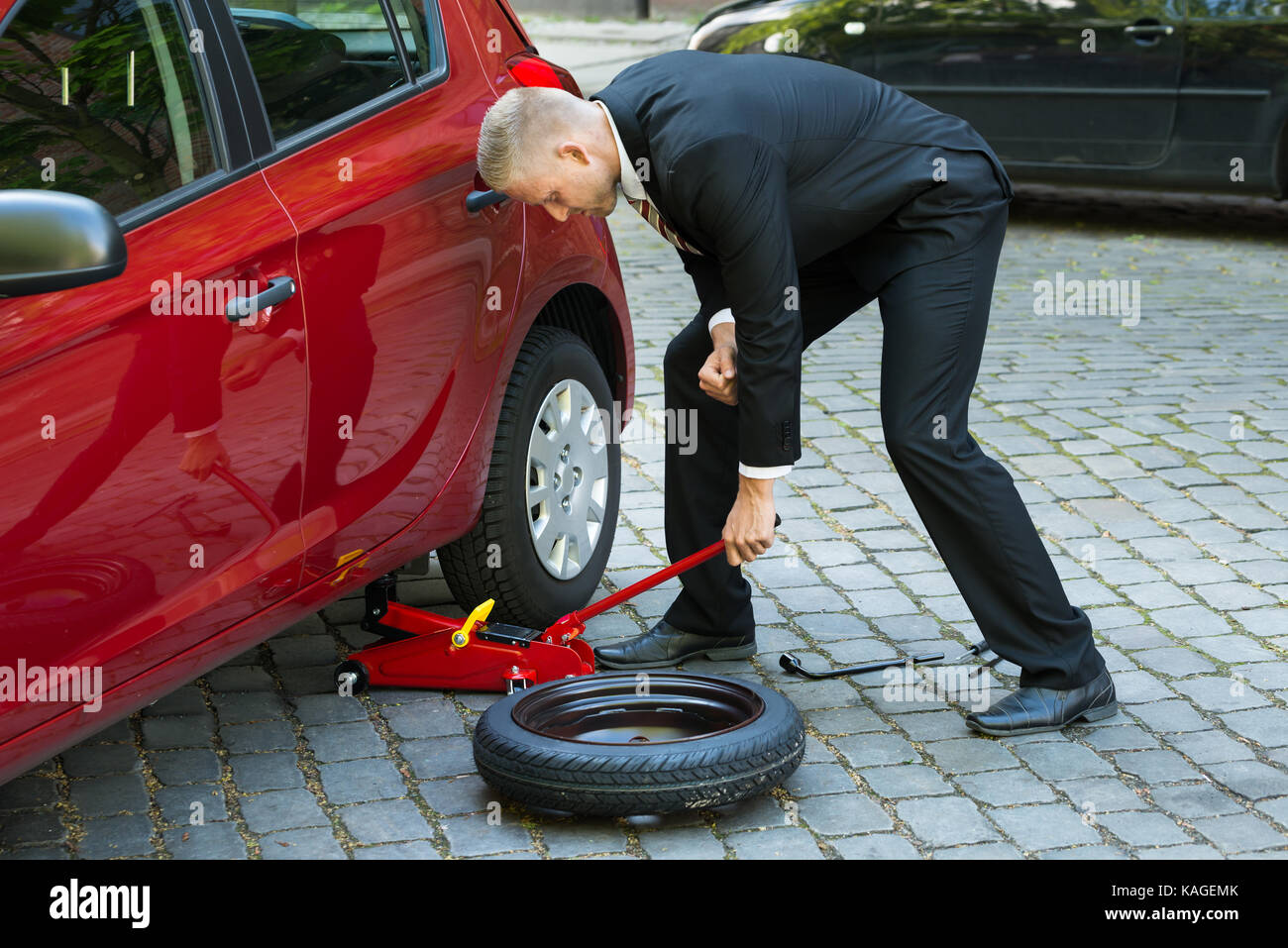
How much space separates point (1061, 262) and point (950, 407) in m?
5.81

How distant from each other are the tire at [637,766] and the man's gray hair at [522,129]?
3.82 feet

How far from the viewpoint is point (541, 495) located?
421 centimetres

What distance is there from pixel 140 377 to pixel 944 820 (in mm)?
1828

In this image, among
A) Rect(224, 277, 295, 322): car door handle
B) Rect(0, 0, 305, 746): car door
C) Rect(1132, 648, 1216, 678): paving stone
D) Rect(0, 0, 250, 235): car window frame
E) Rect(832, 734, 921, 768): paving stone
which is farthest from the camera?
Rect(1132, 648, 1216, 678): paving stone

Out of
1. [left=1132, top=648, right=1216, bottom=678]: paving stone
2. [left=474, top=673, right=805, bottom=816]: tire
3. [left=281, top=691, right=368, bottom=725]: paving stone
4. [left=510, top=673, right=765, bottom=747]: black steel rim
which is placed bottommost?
[left=1132, top=648, right=1216, bottom=678]: paving stone

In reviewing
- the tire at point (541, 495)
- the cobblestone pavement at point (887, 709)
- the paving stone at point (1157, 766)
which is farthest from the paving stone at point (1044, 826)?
the tire at point (541, 495)

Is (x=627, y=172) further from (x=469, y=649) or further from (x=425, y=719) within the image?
(x=425, y=719)

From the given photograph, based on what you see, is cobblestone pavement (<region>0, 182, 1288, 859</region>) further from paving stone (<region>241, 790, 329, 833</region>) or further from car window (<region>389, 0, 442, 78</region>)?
car window (<region>389, 0, 442, 78</region>)

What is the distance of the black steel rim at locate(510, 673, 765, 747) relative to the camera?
363cm

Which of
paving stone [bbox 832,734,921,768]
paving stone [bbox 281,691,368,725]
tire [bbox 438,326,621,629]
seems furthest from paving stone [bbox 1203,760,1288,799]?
paving stone [bbox 281,691,368,725]

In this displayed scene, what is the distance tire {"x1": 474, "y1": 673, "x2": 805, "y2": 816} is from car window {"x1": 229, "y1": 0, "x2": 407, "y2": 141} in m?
1.35

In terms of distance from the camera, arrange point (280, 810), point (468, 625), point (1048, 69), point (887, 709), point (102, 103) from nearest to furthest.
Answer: point (102, 103), point (280, 810), point (468, 625), point (887, 709), point (1048, 69)

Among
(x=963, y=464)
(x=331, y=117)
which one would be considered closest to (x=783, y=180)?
(x=963, y=464)

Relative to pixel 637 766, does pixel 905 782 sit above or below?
below
